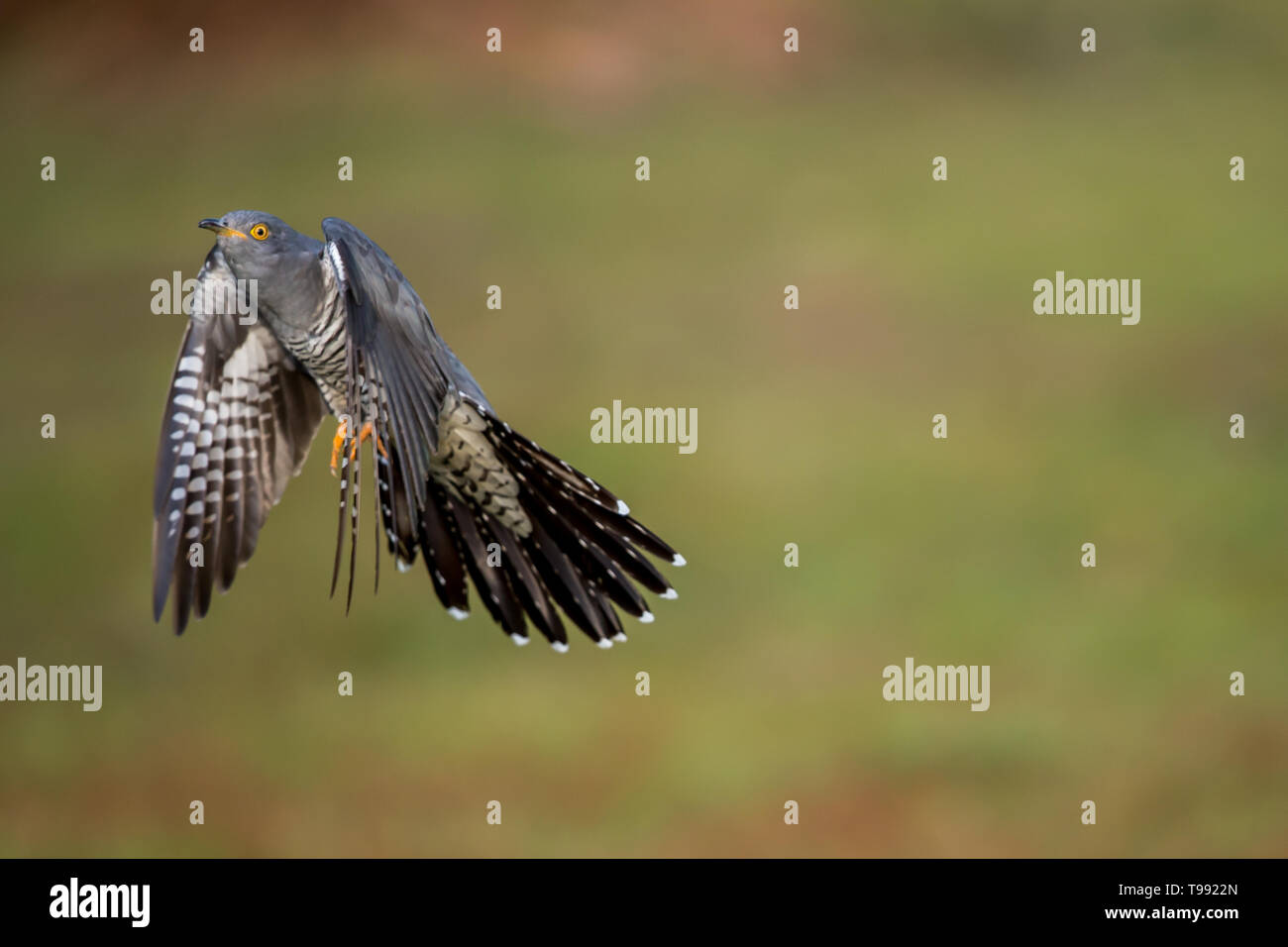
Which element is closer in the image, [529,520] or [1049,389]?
[529,520]

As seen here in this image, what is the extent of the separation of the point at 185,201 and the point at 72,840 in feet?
16.7

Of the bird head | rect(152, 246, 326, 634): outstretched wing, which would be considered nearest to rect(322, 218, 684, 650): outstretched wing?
the bird head

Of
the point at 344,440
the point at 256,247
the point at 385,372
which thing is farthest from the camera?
the point at 344,440

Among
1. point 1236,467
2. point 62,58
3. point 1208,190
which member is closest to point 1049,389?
point 1236,467

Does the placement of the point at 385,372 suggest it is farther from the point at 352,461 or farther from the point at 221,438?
the point at 221,438

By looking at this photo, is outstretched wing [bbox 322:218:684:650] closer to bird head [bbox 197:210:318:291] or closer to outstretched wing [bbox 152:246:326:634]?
bird head [bbox 197:210:318:291]

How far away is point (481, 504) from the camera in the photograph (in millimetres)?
5156

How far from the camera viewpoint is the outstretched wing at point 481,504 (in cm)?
465

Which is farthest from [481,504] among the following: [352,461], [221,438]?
Result: [221,438]

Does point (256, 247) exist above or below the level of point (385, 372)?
above

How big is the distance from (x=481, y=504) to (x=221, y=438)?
34.0 inches

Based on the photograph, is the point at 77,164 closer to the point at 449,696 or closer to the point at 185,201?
the point at 185,201

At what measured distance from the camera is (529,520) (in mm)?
5125

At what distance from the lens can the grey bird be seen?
15.6 ft
